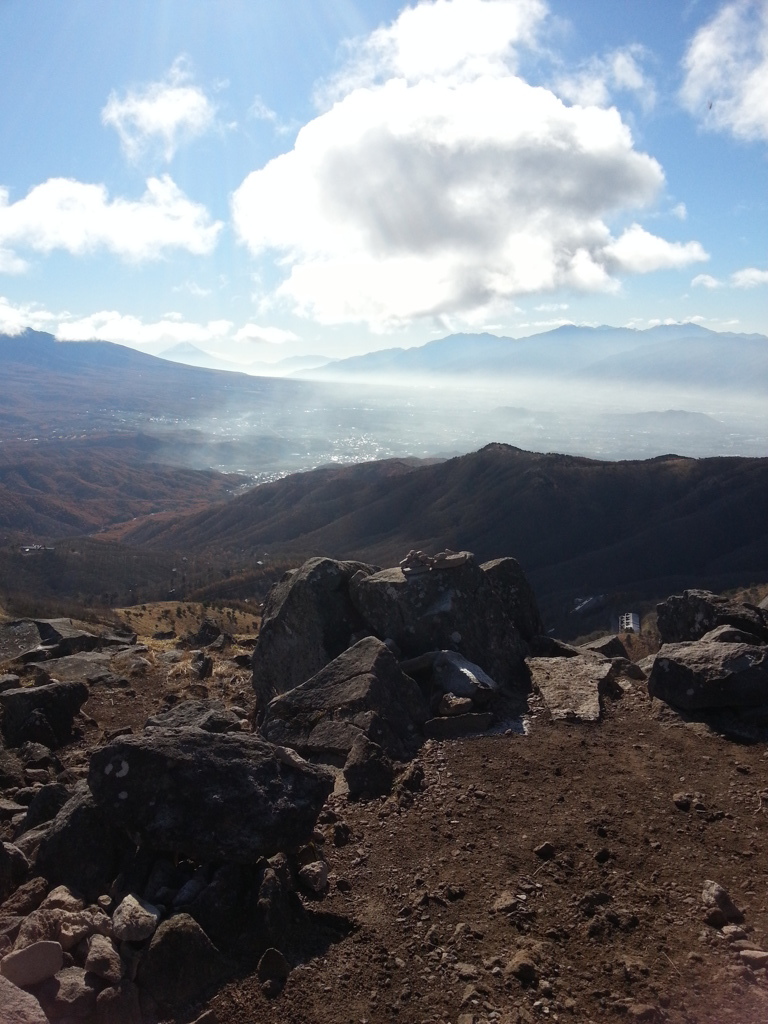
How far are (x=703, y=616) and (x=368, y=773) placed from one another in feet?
23.7

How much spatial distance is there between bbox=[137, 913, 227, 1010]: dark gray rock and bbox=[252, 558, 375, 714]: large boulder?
21.3 feet

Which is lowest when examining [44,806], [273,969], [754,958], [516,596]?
[44,806]

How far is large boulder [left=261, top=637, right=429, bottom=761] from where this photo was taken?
8031 millimetres

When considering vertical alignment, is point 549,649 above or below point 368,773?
above

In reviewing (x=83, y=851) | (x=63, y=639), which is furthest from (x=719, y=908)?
(x=63, y=639)

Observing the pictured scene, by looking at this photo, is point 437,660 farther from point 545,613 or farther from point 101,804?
point 545,613

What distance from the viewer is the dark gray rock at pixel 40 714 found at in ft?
29.2

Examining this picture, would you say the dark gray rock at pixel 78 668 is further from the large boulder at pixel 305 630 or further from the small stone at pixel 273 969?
the small stone at pixel 273 969

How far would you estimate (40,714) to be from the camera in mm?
9062

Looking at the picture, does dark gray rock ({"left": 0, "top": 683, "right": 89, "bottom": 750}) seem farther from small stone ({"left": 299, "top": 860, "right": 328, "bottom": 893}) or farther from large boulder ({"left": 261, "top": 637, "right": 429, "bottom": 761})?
small stone ({"left": 299, "top": 860, "right": 328, "bottom": 893})

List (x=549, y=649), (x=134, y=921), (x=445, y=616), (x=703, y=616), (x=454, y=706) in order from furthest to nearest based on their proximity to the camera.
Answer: (x=549, y=649) → (x=703, y=616) → (x=445, y=616) → (x=454, y=706) → (x=134, y=921)

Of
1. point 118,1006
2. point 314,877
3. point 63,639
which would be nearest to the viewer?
point 118,1006

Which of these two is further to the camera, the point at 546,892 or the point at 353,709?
the point at 353,709

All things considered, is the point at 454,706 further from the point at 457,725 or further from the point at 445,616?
the point at 445,616
